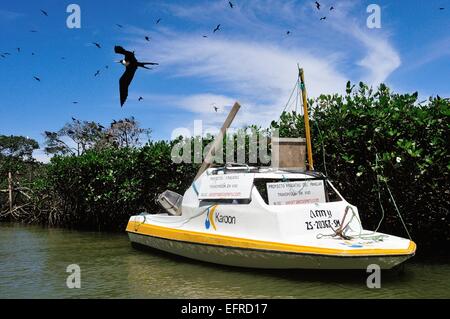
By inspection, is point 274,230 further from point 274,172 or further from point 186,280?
point 186,280

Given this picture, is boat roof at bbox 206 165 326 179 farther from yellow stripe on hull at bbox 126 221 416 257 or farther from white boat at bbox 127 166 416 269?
yellow stripe on hull at bbox 126 221 416 257

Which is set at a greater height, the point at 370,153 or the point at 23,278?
the point at 370,153

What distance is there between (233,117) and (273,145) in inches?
69.8

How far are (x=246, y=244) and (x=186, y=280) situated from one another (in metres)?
1.36

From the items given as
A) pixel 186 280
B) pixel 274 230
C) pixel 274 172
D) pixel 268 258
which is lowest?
pixel 186 280

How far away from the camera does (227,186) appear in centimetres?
959

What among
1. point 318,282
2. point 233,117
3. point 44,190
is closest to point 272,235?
point 318,282

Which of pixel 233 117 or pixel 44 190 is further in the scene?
pixel 44 190

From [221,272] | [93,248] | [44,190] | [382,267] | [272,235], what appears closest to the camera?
[382,267]

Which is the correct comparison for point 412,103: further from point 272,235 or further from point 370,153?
point 272,235

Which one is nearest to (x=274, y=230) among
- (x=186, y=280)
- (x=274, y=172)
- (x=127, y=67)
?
(x=274, y=172)

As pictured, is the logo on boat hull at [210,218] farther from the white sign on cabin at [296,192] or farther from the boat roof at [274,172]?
the white sign on cabin at [296,192]

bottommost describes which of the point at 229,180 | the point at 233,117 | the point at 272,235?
the point at 272,235

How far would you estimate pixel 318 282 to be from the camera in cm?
803
